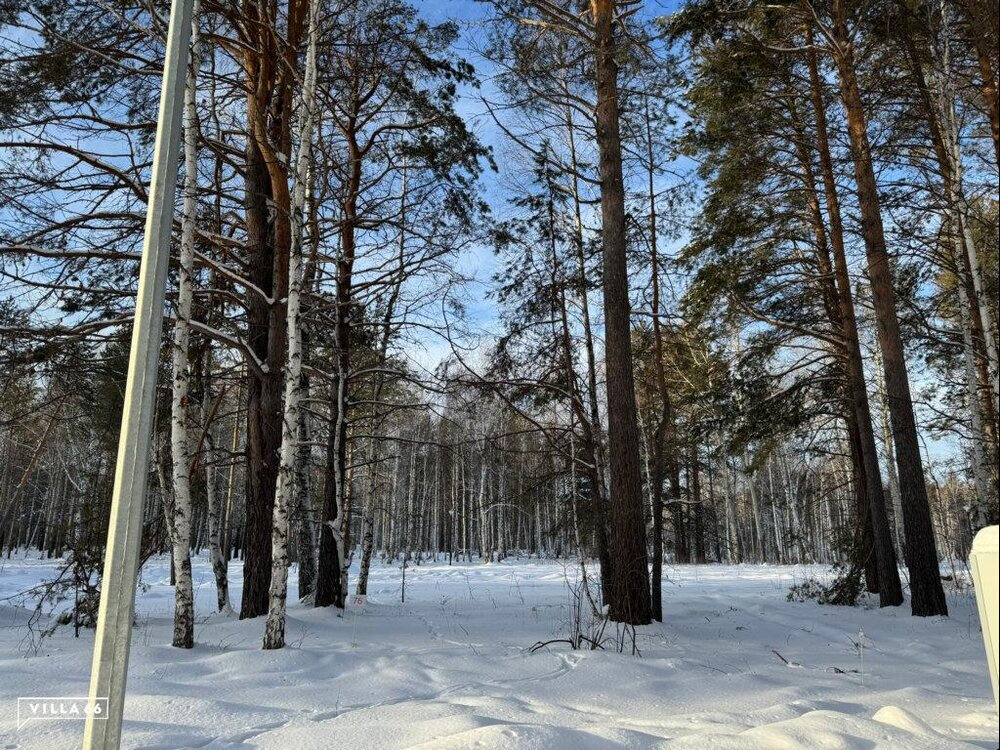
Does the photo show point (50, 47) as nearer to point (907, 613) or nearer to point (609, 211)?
point (609, 211)

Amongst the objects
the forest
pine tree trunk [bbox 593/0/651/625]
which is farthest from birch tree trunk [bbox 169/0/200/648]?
pine tree trunk [bbox 593/0/651/625]

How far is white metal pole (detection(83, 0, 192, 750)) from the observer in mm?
1919

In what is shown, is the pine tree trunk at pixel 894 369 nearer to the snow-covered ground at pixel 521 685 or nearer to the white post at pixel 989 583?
the snow-covered ground at pixel 521 685

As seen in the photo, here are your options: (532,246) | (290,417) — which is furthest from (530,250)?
(290,417)

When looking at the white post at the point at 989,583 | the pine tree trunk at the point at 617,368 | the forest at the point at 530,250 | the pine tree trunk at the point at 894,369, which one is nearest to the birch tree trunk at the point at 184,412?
the forest at the point at 530,250

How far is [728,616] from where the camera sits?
8.97 meters

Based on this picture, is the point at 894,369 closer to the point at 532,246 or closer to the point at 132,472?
the point at 532,246

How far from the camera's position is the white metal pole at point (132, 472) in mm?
1919

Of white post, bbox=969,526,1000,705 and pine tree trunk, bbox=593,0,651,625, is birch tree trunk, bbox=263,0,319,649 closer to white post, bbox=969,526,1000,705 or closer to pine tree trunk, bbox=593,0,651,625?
pine tree trunk, bbox=593,0,651,625

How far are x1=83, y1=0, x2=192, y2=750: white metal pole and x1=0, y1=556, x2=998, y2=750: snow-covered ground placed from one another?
1.18 m

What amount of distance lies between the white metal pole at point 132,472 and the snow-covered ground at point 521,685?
3.88ft

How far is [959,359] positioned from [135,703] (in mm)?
14642

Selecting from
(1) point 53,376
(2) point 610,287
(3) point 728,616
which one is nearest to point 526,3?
(2) point 610,287

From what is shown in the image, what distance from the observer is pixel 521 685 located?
428cm
